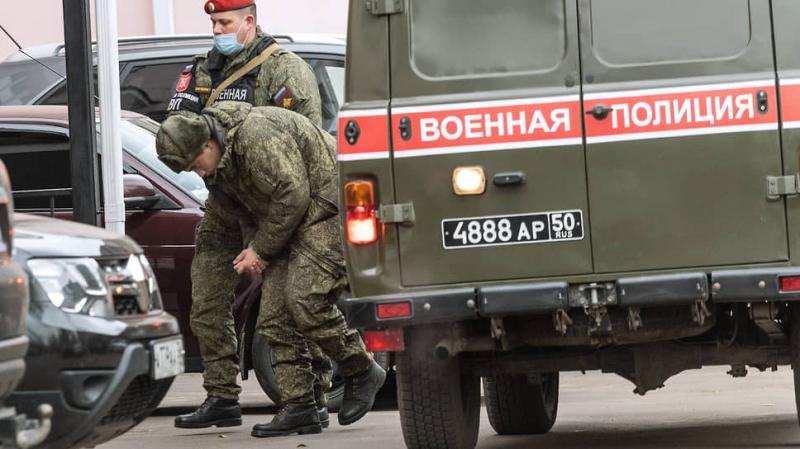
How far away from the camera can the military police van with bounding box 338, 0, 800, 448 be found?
6070 mm

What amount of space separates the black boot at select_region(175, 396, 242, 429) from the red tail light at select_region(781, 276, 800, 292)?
10.7 feet

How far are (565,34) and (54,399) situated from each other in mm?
2477

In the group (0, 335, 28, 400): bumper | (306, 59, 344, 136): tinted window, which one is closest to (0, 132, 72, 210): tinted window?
(306, 59, 344, 136): tinted window

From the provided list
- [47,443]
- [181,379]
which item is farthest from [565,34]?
[181,379]

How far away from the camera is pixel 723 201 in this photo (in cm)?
609

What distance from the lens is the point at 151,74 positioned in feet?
35.7

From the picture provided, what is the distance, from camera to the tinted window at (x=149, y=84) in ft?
35.7

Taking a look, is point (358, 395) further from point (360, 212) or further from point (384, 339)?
point (360, 212)

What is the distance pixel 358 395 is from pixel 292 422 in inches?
13.8

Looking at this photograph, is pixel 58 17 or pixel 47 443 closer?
pixel 47 443

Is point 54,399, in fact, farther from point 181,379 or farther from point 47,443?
point 181,379

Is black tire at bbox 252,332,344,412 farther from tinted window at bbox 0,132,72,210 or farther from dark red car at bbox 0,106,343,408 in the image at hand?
tinted window at bbox 0,132,72,210

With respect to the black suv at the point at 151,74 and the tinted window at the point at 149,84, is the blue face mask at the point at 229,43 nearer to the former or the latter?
the black suv at the point at 151,74

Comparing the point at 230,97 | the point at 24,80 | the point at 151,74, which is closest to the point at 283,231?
the point at 230,97
